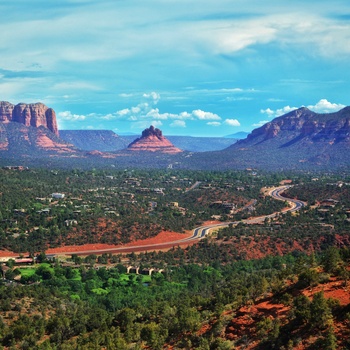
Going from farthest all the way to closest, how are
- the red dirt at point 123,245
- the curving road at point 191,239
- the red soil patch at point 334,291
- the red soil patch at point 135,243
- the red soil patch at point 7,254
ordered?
the curving road at point 191,239 < the red soil patch at point 135,243 < the red dirt at point 123,245 < the red soil patch at point 7,254 < the red soil patch at point 334,291

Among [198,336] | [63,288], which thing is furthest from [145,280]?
[198,336]

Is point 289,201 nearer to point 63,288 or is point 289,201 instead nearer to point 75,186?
point 75,186

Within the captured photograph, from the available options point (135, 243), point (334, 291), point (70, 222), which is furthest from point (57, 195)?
point (334, 291)

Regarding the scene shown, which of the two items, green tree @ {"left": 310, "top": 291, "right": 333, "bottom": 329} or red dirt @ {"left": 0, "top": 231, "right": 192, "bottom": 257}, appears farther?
red dirt @ {"left": 0, "top": 231, "right": 192, "bottom": 257}

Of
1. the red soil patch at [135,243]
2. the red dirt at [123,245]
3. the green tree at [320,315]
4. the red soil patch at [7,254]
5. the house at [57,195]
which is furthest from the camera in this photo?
the house at [57,195]

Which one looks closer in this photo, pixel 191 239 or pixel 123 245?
pixel 123 245

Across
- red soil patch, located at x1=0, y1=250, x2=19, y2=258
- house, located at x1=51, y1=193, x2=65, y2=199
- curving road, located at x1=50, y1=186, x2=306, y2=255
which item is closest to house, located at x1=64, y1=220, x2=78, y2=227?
curving road, located at x1=50, y1=186, x2=306, y2=255

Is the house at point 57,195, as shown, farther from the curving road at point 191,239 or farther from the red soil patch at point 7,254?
the red soil patch at point 7,254

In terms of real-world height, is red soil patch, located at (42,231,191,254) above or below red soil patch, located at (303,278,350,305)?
below

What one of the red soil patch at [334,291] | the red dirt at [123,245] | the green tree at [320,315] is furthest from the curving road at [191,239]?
the green tree at [320,315]

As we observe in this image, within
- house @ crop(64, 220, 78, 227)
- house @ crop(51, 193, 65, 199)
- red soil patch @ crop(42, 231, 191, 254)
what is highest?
house @ crop(51, 193, 65, 199)

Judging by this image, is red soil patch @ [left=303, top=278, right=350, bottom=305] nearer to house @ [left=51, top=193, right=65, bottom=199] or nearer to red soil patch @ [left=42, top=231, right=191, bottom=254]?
red soil patch @ [left=42, top=231, right=191, bottom=254]

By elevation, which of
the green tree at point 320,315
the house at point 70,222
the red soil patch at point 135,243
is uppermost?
the green tree at point 320,315

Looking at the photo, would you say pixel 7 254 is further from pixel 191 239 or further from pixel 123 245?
pixel 191 239
